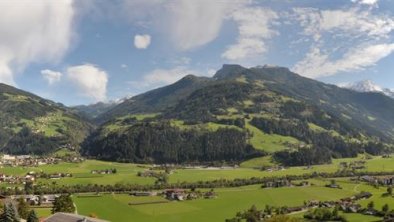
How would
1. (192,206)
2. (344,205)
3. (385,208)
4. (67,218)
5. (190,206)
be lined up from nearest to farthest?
(67,218), (385,208), (344,205), (190,206), (192,206)

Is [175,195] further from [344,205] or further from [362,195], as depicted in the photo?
[362,195]

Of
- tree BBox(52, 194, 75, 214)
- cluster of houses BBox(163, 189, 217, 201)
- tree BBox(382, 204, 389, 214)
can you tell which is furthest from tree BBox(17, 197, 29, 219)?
tree BBox(382, 204, 389, 214)

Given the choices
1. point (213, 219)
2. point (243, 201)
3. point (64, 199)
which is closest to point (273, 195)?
point (243, 201)

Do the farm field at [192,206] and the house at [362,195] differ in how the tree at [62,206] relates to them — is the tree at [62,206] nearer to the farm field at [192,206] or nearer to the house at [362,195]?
the farm field at [192,206]

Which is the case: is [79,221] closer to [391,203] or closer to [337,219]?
[337,219]

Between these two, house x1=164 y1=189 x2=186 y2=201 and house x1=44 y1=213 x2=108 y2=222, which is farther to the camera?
house x1=164 y1=189 x2=186 y2=201

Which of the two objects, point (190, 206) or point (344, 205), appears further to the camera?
point (190, 206)

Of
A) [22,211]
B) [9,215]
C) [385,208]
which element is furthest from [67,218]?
[385,208]

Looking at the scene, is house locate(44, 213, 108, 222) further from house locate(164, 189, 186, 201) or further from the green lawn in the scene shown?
house locate(164, 189, 186, 201)
